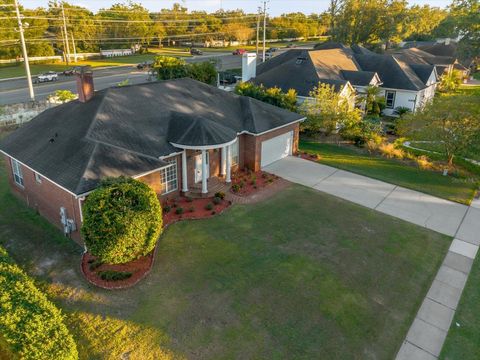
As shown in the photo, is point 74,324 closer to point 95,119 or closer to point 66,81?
point 95,119

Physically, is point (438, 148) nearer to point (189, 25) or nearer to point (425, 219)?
point (425, 219)

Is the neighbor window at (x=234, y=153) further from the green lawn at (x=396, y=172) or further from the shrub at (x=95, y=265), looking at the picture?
the shrub at (x=95, y=265)

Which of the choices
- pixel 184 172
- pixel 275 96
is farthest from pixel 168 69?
pixel 184 172

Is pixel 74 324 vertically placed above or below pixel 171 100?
below

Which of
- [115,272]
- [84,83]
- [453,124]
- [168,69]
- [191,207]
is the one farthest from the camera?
[168,69]

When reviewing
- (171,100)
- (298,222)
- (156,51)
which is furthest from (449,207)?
(156,51)

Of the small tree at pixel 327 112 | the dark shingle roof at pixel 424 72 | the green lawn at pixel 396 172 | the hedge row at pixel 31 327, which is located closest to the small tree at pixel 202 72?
the small tree at pixel 327 112
